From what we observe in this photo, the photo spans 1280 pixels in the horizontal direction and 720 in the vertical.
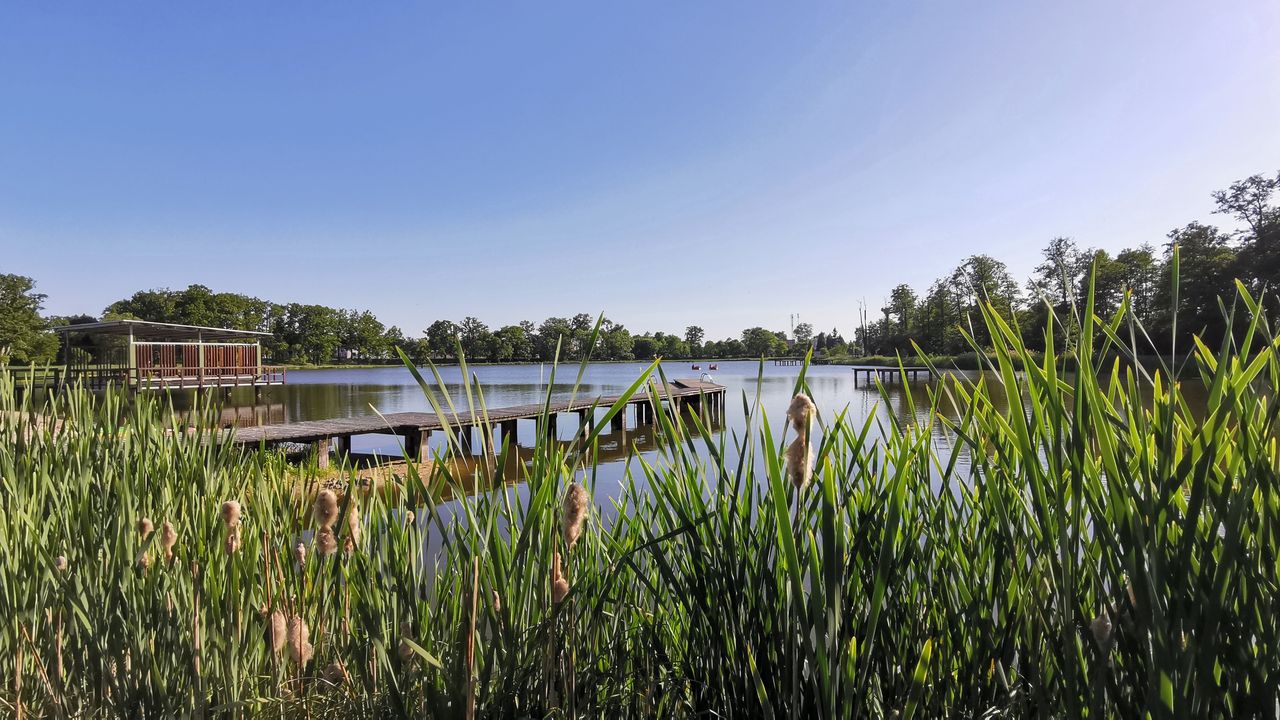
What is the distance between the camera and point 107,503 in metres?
1.66

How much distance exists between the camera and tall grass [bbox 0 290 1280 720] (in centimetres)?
67

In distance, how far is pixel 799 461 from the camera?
2.07 feet

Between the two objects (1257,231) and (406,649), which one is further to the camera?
(1257,231)

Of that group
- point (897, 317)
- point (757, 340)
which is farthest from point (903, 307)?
point (757, 340)

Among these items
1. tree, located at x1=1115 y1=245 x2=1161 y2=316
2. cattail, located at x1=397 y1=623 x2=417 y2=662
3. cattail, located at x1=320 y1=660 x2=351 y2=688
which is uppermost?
tree, located at x1=1115 y1=245 x2=1161 y2=316

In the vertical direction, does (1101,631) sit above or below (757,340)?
below

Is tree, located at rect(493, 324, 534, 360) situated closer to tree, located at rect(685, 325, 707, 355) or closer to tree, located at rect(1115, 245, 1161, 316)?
tree, located at rect(685, 325, 707, 355)

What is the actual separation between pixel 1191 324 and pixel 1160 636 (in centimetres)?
4053

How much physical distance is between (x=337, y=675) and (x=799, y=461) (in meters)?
1.08

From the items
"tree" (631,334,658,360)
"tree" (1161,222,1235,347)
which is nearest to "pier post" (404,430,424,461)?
"tree" (1161,222,1235,347)

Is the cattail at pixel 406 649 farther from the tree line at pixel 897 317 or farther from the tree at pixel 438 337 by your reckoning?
the tree at pixel 438 337

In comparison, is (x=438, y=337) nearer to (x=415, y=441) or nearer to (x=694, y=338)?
(x=694, y=338)

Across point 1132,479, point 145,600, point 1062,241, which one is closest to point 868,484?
point 1132,479

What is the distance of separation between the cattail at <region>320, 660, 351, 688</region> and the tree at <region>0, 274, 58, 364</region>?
40.0 metres
